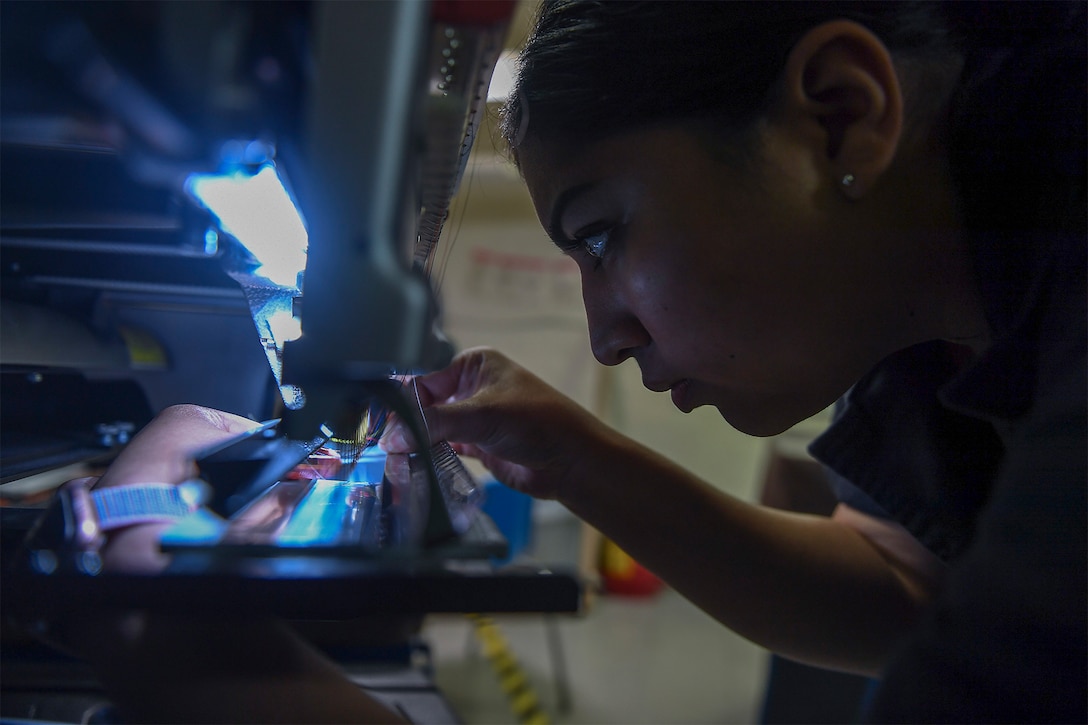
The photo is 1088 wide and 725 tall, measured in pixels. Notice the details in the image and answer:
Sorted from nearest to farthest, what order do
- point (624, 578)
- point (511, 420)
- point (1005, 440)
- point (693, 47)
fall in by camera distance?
point (693, 47), point (1005, 440), point (511, 420), point (624, 578)

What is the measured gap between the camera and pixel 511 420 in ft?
2.06

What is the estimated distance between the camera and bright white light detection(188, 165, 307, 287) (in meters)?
0.31

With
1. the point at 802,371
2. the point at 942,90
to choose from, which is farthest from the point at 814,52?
the point at 802,371

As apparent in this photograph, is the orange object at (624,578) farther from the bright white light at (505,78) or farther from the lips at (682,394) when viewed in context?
the bright white light at (505,78)

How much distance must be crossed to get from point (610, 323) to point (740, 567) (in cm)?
36

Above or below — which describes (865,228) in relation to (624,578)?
above

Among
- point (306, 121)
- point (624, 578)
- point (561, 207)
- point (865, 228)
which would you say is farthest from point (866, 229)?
point (624, 578)

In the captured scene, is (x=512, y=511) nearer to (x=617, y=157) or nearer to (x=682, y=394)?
(x=682, y=394)

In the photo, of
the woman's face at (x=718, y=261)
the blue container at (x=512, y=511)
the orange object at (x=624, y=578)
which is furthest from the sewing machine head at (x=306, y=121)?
the orange object at (x=624, y=578)

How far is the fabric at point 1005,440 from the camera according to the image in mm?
250

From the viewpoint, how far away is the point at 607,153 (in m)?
0.40

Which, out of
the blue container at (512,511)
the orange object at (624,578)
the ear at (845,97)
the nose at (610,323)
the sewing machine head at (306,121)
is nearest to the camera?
the sewing machine head at (306,121)

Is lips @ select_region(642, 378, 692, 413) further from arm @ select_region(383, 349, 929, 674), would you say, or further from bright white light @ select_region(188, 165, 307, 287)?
bright white light @ select_region(188, 165, 307, 287)

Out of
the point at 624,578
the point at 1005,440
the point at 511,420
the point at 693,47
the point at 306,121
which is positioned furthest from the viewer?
the point at 624,578
